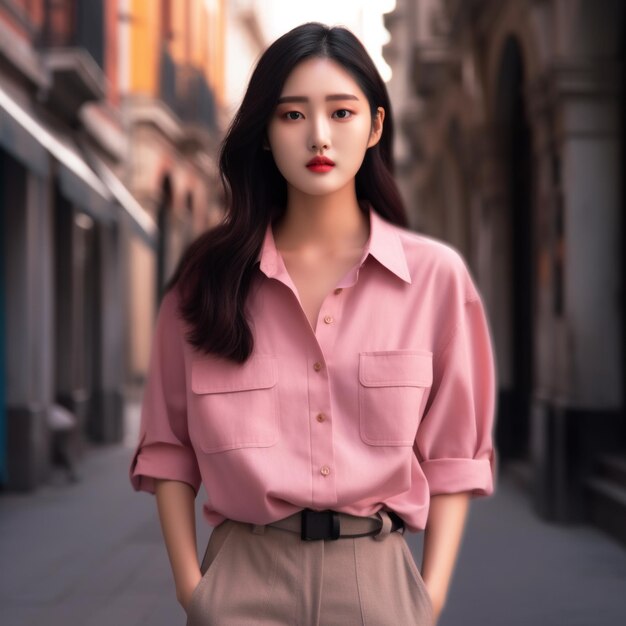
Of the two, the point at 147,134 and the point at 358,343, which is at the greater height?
the point at 147,134

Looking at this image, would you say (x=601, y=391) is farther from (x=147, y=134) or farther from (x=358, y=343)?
(x=147, y=134)

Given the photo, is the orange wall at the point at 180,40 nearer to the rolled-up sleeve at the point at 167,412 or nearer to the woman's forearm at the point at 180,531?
the rolled-up sleeve at the point at 167,412

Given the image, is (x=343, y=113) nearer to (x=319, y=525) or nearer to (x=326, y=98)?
(x=326, y=98)

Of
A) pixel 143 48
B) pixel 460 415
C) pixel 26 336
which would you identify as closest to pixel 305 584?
pixel 460 415

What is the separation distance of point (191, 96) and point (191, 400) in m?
24.0

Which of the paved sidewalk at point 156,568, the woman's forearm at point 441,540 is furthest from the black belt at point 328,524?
the paved sidewalk at point 156,568

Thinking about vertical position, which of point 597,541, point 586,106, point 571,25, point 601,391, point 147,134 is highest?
point 147,134

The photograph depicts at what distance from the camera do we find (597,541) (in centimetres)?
765

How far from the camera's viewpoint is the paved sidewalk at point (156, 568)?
5547 millimetres

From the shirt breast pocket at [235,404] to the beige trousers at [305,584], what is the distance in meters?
0.17

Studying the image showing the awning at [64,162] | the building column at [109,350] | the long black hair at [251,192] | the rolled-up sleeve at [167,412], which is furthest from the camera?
the building column at [109,350]

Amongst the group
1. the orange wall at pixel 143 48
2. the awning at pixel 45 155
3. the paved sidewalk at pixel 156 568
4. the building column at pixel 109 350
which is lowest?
the paved sidewalk at pixel 156 568

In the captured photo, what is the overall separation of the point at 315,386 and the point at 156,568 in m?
4.96

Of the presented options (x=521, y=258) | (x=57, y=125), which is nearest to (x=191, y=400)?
(x=521, y=258)
